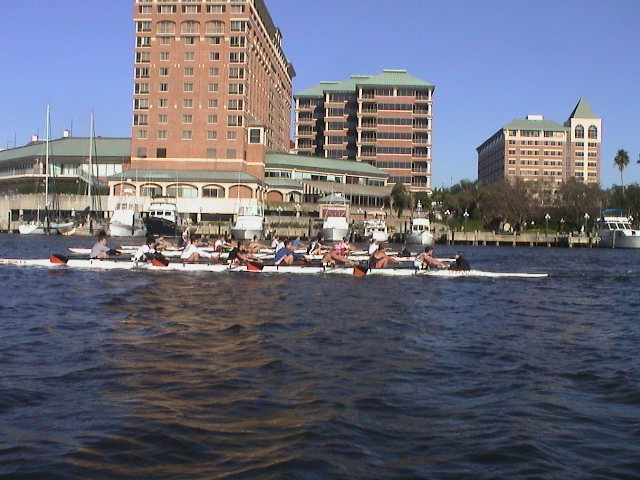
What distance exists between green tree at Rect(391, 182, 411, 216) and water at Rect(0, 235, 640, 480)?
9901 cm

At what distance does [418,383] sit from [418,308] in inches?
427

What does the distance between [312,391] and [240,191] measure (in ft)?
325

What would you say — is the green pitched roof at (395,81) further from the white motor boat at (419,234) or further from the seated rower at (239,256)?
the seated rower at (239,256)

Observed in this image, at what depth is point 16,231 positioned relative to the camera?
359 feet

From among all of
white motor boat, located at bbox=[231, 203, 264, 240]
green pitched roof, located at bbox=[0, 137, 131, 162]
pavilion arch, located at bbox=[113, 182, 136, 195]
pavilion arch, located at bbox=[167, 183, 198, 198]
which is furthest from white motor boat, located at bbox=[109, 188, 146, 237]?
green pitched roof, located at bbox=[0, 137, 131, 162]

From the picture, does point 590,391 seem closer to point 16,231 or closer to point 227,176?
point 227,176

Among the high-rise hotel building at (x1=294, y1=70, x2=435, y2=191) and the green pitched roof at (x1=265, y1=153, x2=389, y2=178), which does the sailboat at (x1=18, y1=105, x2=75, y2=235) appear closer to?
the green pitched roof at (x1=265, y1=153, x2=389, y2=178)

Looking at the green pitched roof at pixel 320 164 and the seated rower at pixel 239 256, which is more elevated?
the green pitched roof at pixel 320 164

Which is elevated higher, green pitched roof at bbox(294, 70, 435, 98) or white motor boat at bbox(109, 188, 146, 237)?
green pitched roof at bbox(294, 70, 435, 98)

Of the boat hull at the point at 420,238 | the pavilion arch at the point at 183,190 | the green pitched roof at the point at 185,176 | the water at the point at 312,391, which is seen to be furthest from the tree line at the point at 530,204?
the water at the point at 312,391

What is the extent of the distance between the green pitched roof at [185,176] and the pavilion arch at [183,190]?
1095 millimetres

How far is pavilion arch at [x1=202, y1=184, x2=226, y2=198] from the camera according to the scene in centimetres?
10994

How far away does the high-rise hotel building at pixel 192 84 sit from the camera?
11031 centimetres

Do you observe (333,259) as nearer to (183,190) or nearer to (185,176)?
(185,176)
